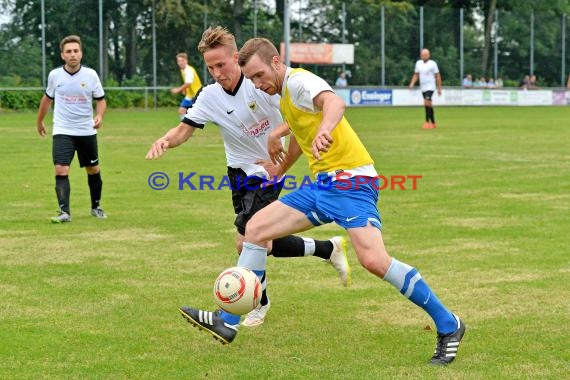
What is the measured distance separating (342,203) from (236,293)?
0.78 m

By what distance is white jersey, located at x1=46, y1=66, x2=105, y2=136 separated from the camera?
12000 mm

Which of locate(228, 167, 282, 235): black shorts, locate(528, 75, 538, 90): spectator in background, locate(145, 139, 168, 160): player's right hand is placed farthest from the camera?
locate(528, 75, 538, 90): spectator in background

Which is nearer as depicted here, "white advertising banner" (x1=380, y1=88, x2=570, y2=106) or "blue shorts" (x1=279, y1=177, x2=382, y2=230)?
"blue shorts" (x1=279, y1=177, x2=382, y2=230)

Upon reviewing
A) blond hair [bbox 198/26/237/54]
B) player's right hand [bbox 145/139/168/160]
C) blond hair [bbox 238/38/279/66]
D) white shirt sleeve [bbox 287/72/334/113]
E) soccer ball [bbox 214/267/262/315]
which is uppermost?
blond hair [bbox 198/26/237/54]

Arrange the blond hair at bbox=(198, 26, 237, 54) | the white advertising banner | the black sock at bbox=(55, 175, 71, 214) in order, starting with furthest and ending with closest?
the white advertising banner
the black sock at bbox=(55, 175, 71, 214)
the blond hair at bbox=(198, 26, 237, 54)

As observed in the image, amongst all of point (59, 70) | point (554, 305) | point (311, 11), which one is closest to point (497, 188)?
point (59, 70)

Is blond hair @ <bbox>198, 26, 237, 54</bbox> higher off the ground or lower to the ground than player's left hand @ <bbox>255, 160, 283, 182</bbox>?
higher

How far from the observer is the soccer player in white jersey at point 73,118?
467 inches

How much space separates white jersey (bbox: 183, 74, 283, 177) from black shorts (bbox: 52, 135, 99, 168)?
16.6 ft

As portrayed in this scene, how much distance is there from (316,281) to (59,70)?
17.4 ft

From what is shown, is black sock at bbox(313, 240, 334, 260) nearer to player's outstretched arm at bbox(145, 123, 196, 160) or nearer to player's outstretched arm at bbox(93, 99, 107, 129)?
player's outstretched arm at bbox(145, 123, 196, 160)

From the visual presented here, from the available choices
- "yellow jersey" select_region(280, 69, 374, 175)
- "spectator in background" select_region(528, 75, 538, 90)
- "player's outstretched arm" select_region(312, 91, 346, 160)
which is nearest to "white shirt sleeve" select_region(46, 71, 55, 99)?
"yellow jersey" select_region(280, 69, 374, 175)

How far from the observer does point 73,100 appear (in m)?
12.0

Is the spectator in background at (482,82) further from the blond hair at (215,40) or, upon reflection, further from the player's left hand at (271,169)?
the blond hair at (215,40)
